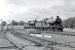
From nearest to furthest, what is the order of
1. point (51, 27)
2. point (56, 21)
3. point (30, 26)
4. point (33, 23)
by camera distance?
point (56, 21) < point (51, 27) < point (33, 23) < point (30, 26)

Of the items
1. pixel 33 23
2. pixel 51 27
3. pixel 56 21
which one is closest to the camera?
pixel 56 21

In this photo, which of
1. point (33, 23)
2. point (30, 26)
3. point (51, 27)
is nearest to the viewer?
point (51, 27)

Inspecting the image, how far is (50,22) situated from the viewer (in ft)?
161

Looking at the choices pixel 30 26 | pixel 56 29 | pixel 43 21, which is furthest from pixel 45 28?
pixel 30 26

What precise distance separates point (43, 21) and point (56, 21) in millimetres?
10849

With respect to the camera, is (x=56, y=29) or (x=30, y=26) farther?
(x=30, y=26)

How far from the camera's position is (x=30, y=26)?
228 feet

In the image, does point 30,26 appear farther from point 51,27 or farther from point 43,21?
point 51,27

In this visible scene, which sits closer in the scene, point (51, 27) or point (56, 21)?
point (56, 21)

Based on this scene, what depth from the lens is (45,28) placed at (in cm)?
5634

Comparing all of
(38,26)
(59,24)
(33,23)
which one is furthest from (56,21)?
(33,23)

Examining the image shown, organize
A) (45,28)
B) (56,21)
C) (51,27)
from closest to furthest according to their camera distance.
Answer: (56,21) < (51,27) < (45,28)

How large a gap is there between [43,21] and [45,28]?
10.3 ft

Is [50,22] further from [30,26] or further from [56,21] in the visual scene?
[30,26]
